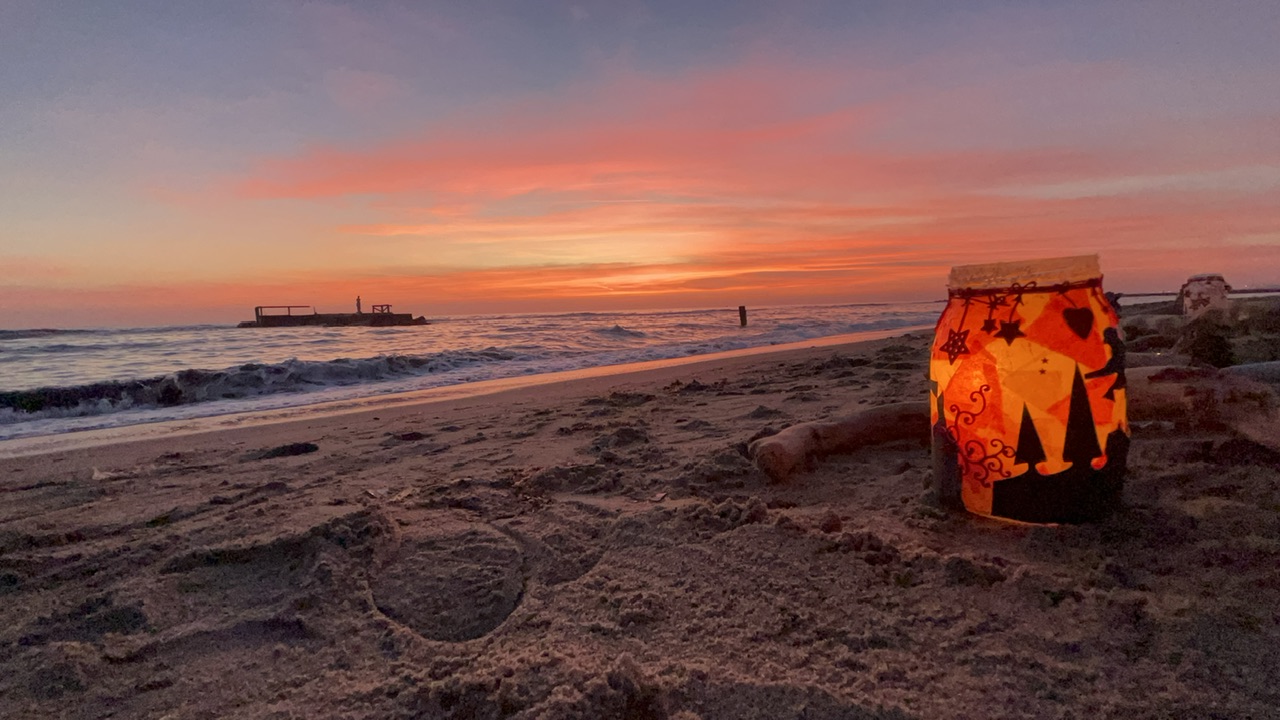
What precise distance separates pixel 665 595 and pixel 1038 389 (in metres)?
1.22

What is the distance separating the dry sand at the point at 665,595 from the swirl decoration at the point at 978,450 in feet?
0.54

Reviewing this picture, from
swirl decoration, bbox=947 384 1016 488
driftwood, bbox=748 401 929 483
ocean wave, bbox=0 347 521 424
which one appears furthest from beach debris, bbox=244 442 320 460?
ocean wave, bbox=0 347 521 424

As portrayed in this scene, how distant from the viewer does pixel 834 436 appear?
9.95ft

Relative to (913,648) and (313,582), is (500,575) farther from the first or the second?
(913,648)

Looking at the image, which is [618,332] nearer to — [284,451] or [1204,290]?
[1204,290]

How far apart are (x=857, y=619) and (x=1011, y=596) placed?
404 millimetres

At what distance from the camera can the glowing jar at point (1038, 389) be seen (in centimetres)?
185

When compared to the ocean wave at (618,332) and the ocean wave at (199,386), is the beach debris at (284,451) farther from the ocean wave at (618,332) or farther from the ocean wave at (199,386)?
the ocean wave at (618,332)

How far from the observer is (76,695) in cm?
158

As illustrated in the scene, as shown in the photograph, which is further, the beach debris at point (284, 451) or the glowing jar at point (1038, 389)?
the beach debris at point (284, 451)

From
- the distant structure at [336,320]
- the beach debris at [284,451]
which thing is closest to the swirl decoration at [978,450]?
the beach debris at [284,451]

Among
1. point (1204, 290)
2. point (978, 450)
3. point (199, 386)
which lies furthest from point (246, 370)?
point (1204, 290)

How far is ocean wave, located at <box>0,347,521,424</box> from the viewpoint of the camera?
26.1 feet

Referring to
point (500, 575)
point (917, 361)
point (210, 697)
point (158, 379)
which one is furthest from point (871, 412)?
point (158, 379)
